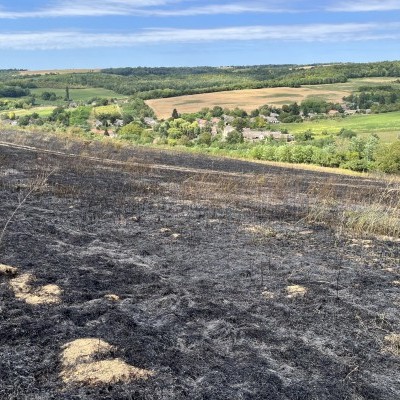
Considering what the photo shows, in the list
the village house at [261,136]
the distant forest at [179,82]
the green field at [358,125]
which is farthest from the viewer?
the distant forest at [179,82]

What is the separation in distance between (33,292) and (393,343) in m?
3.56

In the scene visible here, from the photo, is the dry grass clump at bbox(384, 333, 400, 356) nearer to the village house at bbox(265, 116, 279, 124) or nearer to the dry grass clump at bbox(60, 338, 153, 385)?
the dry grass clump at bbox(60, 338, 153, 385)

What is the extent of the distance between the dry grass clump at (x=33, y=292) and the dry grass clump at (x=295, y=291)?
2.57 metres

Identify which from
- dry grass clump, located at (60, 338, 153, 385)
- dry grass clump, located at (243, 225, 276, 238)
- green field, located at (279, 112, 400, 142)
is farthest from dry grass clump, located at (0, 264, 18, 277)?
green field, located at (279, 112, 400, 142)

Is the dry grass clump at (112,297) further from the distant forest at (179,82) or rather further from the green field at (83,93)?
the distant forest at (179,82)

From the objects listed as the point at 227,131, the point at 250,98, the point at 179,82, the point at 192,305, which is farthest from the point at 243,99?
the point at 192,305

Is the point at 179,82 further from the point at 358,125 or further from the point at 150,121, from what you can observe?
the point at 358,125

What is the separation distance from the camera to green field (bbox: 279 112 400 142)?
68188 millimetres

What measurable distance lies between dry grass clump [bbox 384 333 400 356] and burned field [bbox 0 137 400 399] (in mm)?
19

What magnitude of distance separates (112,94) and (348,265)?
351ft

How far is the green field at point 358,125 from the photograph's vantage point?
224 ft

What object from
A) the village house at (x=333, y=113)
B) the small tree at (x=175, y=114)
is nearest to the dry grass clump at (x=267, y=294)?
the small tree at (x=175, y=114)

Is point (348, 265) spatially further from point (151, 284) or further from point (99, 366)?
point (99, 366)

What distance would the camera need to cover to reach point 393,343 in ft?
14.1
